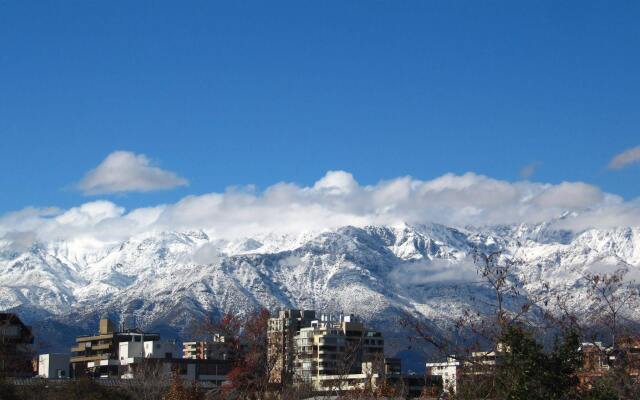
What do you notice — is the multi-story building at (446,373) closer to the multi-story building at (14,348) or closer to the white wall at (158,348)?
the multi-story building at (14,348)

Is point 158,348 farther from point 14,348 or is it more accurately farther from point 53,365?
point 14,348

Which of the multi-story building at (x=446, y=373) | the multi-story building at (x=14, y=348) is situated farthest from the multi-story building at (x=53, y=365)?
the multi-story building at (x=446, y=373)

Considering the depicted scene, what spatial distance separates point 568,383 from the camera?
41.3m

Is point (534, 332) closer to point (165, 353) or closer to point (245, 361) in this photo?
point (245, 361)

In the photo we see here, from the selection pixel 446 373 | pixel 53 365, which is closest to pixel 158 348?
pixel 53 365

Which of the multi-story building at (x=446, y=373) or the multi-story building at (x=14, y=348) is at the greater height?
the multi-story building at (x=14, y=348)

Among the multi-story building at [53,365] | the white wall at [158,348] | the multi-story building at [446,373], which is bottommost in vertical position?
the multi-story building at [446,373]

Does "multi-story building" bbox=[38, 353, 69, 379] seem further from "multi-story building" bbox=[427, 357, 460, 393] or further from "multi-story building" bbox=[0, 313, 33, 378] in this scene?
"multi-story building" bbox=[427, 357, 460, 393]

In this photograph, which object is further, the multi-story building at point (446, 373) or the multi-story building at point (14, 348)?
the multi-story building at point (14, 348)

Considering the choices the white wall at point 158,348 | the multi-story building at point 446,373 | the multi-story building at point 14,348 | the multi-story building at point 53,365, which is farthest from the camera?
the white wall at point 158,348

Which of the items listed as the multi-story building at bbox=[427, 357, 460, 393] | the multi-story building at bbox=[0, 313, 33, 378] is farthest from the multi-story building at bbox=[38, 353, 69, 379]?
the multi-story building at bbox=[427, 357, 460, 393]

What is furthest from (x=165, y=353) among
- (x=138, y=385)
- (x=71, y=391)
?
(x=71, y=391)

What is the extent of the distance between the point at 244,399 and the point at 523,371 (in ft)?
140

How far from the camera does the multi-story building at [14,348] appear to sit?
4083 inches
